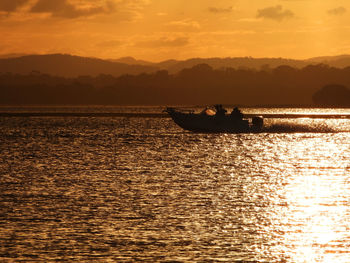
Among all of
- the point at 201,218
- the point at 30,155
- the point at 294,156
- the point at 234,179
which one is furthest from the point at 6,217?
the point at 294,156

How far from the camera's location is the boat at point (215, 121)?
404 feet

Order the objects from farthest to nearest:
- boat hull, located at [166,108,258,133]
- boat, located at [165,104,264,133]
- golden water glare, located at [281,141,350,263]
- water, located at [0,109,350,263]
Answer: boat hull, located at [166,108,258,133] < boat, located at [165,104,264,133] < water, located at [0,109,350,263] < golden water glare, located at [281,141,350,263]

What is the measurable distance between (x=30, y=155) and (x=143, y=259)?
220ft

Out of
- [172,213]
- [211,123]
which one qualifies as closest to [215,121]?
[211,123]

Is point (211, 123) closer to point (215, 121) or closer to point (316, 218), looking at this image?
point (215, 121)

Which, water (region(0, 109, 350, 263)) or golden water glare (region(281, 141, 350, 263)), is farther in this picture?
water (region(0, 109, 350, 263))

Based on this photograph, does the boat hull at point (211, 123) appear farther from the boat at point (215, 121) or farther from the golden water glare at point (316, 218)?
the golden water glare at point (316, 218)

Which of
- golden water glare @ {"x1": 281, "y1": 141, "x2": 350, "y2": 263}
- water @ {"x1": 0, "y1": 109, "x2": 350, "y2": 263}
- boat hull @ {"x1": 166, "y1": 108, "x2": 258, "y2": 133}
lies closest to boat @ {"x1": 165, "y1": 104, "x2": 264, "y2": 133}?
boat hull @ {"x1": 166, "y1": 108, "x2": 258, "y2": 133}

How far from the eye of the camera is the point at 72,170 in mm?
70125

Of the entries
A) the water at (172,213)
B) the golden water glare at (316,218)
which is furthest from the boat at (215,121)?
the golden water glare at (316,218)

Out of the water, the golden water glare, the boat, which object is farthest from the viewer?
the boat

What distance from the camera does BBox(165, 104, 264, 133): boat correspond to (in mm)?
123125

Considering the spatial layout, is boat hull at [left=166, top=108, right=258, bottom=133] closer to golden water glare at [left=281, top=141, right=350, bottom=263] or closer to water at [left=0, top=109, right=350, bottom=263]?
water at [left=0, top=109, right=350, bottom=263]

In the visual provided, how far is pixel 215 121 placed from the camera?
125500 mm
